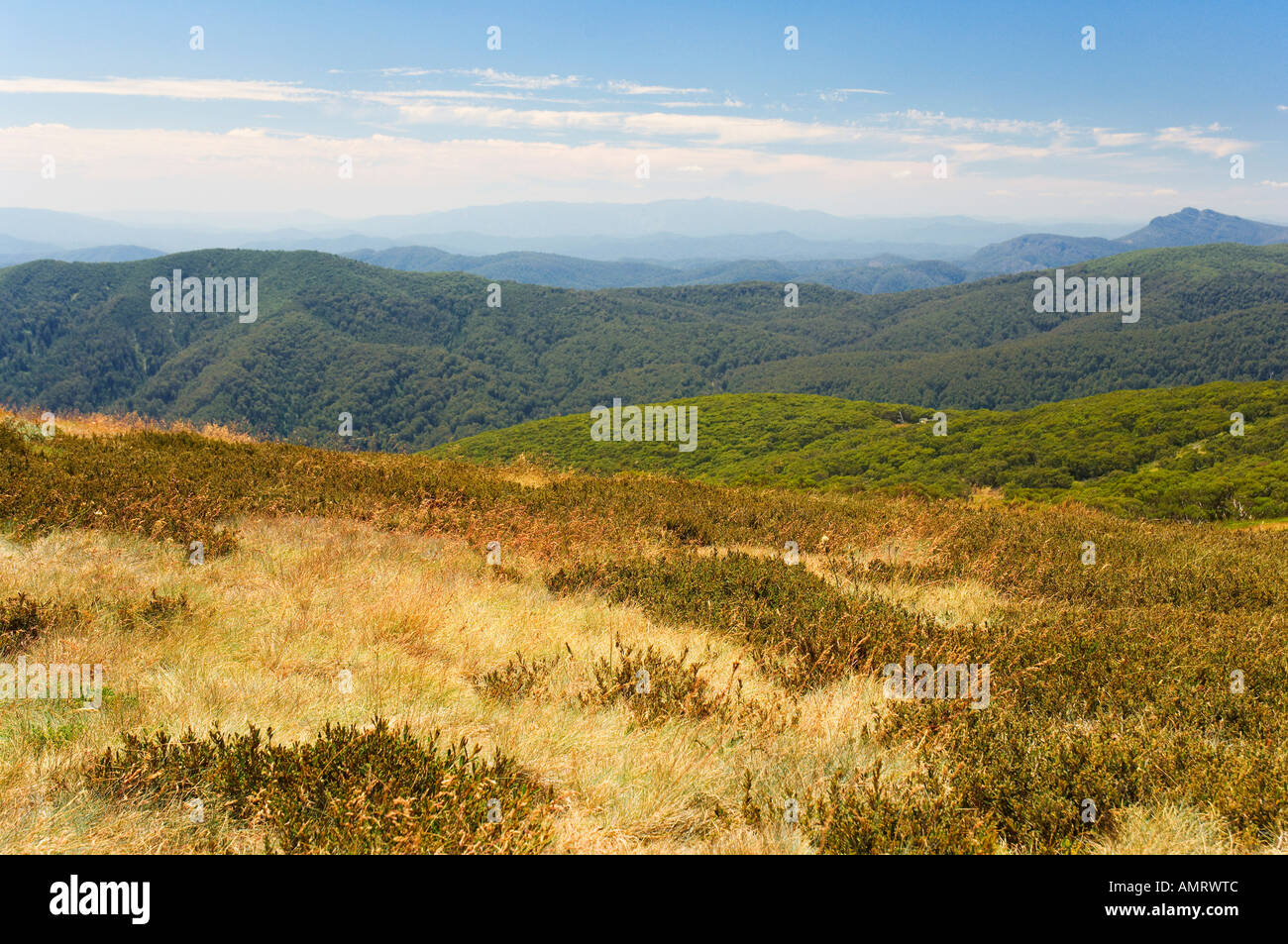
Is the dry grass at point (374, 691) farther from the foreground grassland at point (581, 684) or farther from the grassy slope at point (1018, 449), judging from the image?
the grassy slope at point (1018, 449)

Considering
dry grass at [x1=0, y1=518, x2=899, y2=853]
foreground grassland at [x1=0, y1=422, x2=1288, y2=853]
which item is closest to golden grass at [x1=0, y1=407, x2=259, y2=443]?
foreground grassland at [x1=0, y1=422, x2=1288, y2=853]

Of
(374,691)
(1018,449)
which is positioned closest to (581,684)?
(374,691)

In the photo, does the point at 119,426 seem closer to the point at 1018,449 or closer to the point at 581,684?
the point at 581,684

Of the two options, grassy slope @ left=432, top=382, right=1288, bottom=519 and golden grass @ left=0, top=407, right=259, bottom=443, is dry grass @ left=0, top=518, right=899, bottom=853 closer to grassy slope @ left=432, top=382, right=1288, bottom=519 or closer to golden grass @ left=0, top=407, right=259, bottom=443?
golden grass @ left=0, top=407, right=259, bottom=443

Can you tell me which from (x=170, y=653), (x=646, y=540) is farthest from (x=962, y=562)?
(x=170, y=653)

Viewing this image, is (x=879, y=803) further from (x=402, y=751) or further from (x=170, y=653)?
(x=170, y=653)
